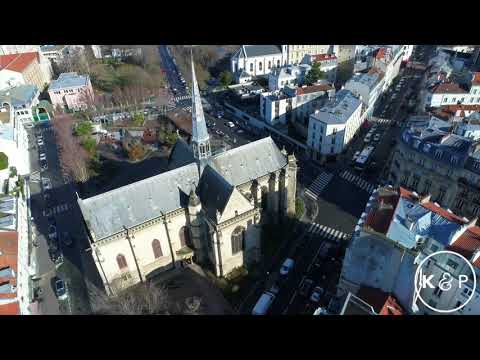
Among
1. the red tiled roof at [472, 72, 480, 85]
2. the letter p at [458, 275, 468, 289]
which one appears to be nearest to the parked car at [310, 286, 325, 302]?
the letter p at [458, 275, 468, 289]

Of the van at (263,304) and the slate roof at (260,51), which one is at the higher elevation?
the slate roof at (260,51)

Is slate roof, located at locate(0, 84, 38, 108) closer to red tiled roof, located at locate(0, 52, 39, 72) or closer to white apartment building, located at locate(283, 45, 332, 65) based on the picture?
red tiled roof, located at locate(0, 52, 39, 72)

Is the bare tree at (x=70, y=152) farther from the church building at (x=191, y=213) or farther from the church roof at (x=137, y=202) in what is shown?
the church roof at (x=137, y=202)

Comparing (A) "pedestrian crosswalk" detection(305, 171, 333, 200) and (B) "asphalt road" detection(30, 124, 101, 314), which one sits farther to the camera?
(A) "pedestrian crosswalk" detection(305, 171, 333, 200)

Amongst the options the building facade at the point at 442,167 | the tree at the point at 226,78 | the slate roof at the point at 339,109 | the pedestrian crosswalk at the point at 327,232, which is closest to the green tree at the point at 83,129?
the tree at the point at 226,78

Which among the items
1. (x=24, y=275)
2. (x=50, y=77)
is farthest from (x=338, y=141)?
(x=50, y=77)

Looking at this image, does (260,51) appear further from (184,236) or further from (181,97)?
(184,236)

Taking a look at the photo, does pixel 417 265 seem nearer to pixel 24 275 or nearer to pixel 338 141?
pixel 338 141
